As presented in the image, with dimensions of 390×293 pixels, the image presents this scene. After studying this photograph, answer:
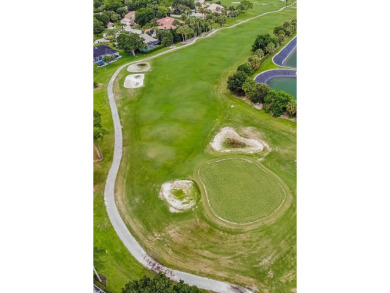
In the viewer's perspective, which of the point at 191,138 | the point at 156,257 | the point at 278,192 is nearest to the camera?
the point at 156,257

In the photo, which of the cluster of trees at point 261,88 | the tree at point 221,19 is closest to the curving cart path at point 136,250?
the cluster of trees at point 261,88

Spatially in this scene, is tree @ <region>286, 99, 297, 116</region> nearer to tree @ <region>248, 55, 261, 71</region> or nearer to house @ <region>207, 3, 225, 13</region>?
tree @ <region>248, 55, 261, 71</region>

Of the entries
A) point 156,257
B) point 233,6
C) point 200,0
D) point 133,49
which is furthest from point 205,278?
point 200,0

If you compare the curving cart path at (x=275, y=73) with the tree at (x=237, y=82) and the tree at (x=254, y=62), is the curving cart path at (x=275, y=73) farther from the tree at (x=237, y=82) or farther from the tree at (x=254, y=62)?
the tree at (x=237, y=82)

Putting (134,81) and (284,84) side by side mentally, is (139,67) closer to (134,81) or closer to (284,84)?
(134,81)

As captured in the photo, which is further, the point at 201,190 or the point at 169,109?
the point at 169,109

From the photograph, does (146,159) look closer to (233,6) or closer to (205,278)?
(205,278)

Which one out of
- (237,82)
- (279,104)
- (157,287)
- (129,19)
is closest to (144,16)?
(129,19)
